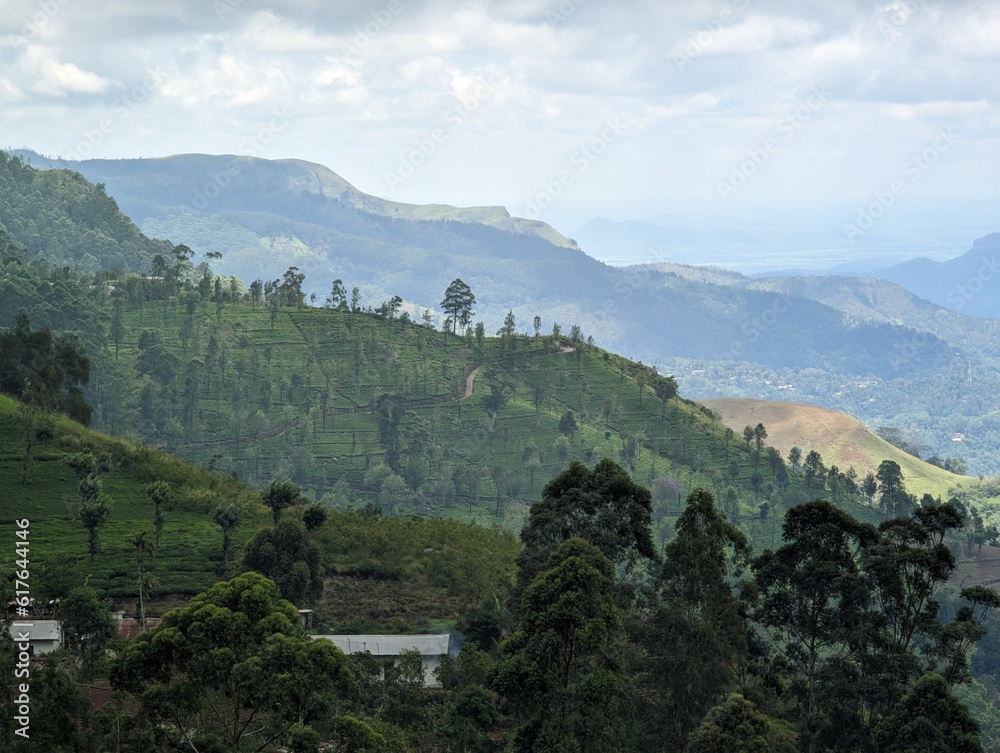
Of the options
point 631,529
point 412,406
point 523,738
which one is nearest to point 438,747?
point 523,738

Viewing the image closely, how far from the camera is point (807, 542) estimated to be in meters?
36.5

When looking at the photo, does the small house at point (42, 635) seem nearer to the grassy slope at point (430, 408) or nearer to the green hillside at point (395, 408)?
the green hillside at point (395, 408)

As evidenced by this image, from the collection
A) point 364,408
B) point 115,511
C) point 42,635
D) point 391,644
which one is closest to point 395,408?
point 364,408

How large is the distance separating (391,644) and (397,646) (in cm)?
38

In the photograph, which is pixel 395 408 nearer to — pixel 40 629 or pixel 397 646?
pixel 397 646

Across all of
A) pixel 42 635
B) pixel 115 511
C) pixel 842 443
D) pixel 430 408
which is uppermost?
pixel 430 408

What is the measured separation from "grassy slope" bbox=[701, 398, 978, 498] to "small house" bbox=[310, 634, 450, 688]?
120936mm

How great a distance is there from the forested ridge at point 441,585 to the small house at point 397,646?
1.76 m

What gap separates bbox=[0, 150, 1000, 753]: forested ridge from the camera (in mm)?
28906

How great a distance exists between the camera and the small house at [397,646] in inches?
1743

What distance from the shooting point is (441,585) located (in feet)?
179

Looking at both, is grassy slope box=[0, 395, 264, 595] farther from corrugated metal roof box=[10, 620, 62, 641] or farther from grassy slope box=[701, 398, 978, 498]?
grassy slope box=[701, 398, 978, 498]

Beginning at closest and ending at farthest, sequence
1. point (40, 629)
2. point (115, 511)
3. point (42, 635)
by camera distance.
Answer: point (42, 635) → point (40, 629) → point (115, 511)

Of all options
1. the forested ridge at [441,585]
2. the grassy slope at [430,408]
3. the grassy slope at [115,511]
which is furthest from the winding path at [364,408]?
the grassy slope at [115,511]
